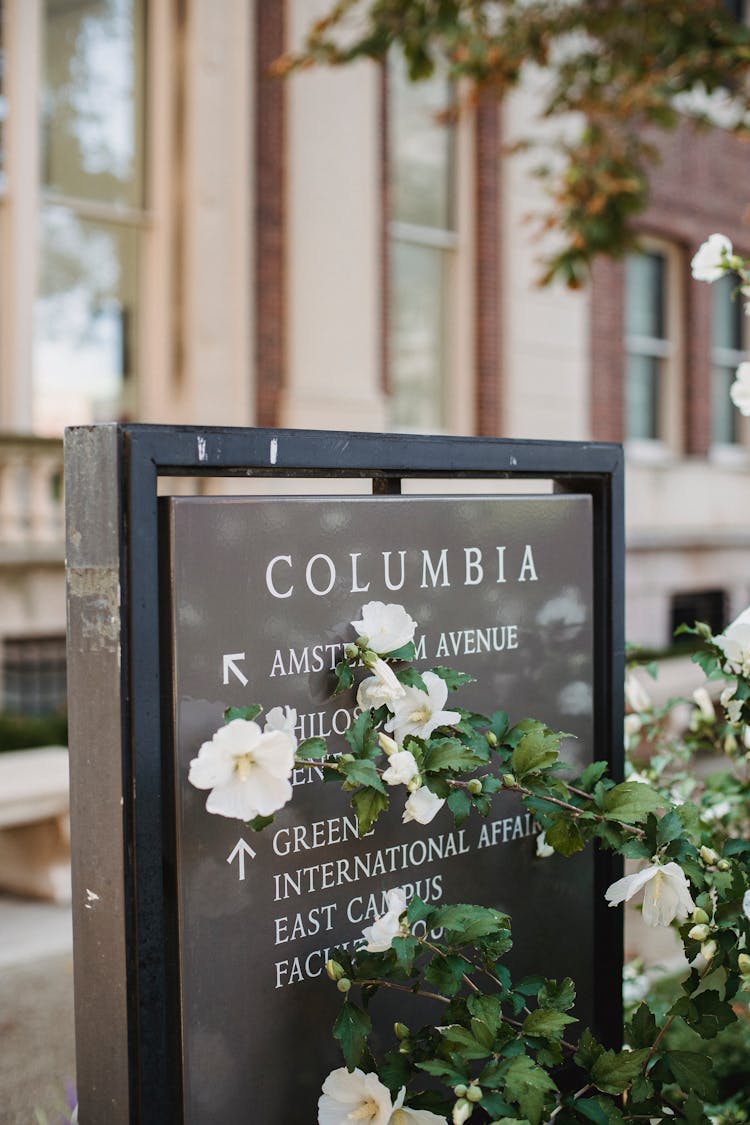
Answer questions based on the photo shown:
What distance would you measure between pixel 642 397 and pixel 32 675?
739 cm

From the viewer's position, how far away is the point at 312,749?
179 cm

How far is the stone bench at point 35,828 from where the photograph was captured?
462 cm

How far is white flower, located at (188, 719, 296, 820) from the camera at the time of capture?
5.53 ft

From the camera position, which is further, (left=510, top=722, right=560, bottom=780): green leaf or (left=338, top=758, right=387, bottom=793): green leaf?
(left=510, top=722, right=560, bottom=780): green leaf

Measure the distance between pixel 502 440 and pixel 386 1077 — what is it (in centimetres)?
115

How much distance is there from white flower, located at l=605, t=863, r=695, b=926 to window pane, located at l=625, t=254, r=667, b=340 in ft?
35.6

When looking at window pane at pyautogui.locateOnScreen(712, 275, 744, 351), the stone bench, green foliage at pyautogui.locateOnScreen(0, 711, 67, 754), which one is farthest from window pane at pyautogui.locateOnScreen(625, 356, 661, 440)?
the stone bench

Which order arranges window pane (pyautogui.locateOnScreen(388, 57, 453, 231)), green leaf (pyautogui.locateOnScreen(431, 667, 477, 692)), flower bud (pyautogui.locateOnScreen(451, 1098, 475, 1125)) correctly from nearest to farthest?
flower bud (pyautogui.locateOnScreen(451, 1098, 475, 1125)), green leaf (pyautogui.locateOnScreen(431, 667, 477, 692)), window pane (pyautogui.locateOnScreen(388, 57, 453, 231))

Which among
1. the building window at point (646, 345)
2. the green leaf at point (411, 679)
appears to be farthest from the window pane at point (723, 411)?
the green leaf at point (411, 679)

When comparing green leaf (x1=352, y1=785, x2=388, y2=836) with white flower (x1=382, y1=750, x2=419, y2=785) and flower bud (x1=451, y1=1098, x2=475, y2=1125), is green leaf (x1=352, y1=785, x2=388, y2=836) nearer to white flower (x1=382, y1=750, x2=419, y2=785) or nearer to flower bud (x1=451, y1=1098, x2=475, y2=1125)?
white flower (x1=382, y1=750, x2=419, y2=785)

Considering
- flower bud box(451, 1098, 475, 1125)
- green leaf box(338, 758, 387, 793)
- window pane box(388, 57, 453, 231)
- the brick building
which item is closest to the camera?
flower bud box(451, 1098, 475, 1125)

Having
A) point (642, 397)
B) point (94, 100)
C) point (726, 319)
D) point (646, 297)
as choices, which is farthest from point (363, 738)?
point (726, 319)

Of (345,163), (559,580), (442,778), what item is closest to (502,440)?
(559,580)

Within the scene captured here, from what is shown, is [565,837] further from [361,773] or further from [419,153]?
[419,153]
